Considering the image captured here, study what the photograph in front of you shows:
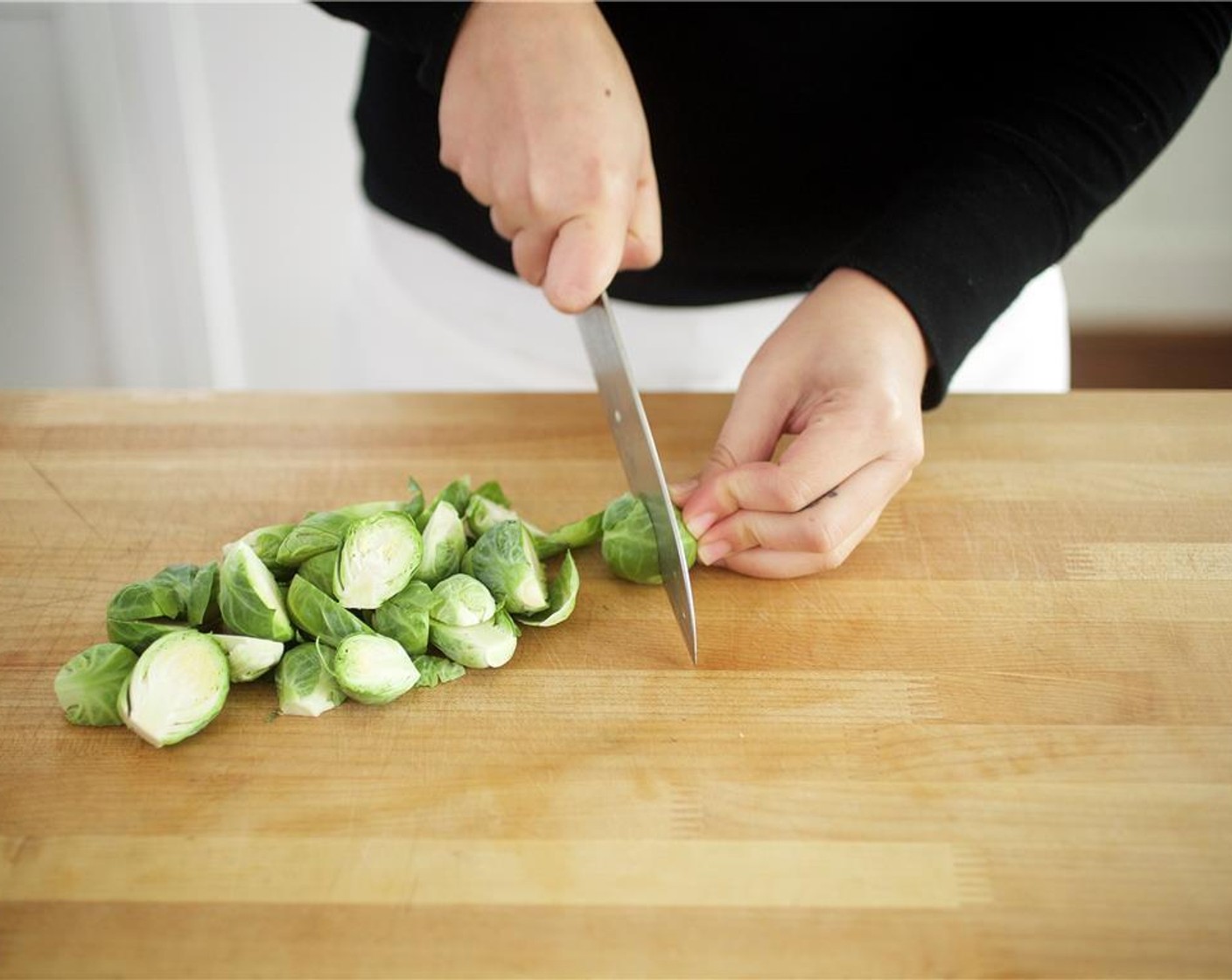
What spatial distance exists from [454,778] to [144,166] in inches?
95.2

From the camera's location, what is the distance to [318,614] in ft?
4.34

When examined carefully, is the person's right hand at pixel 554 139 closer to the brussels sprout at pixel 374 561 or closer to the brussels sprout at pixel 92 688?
the brussels sprout at pixel 374 561

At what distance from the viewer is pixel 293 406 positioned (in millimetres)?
1778

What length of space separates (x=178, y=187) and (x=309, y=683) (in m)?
2.27

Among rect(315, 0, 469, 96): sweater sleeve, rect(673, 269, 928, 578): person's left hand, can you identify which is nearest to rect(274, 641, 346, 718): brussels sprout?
rect(673, 269, 928, 578): person's left hand

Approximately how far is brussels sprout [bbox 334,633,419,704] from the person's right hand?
1.45ft

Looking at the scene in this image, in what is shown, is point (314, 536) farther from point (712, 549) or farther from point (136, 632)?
point (712, 549)

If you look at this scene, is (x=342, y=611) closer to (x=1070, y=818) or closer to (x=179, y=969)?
(x=179, y=969)

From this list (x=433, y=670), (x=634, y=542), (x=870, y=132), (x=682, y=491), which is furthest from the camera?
(x=870, y=132)

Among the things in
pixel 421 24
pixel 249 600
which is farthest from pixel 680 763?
pixel 421 24

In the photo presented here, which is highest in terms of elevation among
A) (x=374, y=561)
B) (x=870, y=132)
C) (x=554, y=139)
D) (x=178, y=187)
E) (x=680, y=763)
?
(x=554, y=139)

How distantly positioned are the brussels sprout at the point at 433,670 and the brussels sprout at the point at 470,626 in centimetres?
1

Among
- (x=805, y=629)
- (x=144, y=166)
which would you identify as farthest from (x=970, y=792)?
(x=144, y=166)

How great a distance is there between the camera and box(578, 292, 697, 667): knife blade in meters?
1.34
